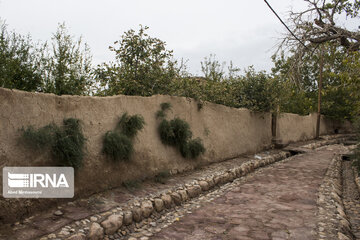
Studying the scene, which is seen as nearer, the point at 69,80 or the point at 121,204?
the point at 121,204

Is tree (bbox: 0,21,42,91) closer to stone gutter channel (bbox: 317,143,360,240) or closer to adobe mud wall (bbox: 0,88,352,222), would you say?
adobe mud wall (bbox: 0,88,352,222)

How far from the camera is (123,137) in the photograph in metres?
4.92

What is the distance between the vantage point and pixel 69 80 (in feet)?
22.7

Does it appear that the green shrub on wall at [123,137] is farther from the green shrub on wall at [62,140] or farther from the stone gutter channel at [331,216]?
the stone gutter channel at [331,216]

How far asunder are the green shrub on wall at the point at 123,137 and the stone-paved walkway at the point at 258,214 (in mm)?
1521

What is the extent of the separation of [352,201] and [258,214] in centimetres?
244

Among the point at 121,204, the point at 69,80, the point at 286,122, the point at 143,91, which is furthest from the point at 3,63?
the point at 286,122

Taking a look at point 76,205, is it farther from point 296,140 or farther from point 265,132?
point 296,140

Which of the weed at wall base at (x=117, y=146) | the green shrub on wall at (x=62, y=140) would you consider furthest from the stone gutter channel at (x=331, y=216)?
the green shrub on wall at (x=62, y=140)

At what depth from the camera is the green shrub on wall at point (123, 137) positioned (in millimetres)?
4680

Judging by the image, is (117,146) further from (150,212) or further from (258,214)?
(258,214)

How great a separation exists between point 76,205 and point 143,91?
3783 mm

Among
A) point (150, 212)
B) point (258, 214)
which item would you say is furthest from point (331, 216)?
point (150, 212)

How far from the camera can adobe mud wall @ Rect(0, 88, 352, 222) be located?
11.3 ft
